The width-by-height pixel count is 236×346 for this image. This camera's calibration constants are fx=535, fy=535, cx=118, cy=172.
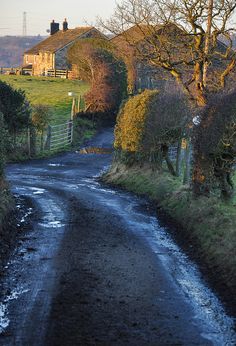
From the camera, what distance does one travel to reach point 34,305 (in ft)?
31.0

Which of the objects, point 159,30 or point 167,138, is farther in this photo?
point 159,30

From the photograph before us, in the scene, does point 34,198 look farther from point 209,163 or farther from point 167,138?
point 209,163

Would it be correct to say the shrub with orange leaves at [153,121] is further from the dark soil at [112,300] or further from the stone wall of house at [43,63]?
the stone wall of house at [43,63]

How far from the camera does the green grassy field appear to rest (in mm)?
52291

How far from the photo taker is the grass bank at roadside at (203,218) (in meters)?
11.6

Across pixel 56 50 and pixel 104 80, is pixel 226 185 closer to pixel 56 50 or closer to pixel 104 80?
pixel 104 80

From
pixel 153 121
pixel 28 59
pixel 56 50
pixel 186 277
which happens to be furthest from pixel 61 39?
pixel 186 277

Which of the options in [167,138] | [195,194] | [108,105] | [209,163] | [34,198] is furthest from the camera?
[108,105]

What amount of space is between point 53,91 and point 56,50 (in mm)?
19075

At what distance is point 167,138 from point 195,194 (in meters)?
6.04

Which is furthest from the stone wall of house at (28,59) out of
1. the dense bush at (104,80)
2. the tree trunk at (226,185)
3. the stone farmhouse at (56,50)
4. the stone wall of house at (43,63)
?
the tree trunk at (226,185)

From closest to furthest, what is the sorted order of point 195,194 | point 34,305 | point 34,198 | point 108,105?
point 34,305, point 195,194, point 34,198, point 108,105

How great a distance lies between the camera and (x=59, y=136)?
41.1m

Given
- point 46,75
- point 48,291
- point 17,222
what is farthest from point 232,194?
point 46,75
